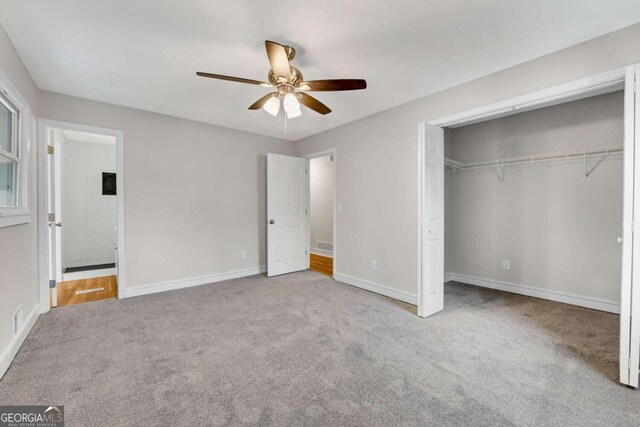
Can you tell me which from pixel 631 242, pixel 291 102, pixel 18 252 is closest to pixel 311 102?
pixel 291 102

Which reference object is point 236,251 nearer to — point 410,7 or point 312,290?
point 312,290

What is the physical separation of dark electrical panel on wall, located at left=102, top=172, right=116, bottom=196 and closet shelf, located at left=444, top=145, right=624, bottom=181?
608 cm

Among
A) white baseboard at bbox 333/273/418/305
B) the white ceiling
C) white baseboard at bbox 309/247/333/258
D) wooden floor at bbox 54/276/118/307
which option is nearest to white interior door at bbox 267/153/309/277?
white baseboard at bbox 333/273/418/305

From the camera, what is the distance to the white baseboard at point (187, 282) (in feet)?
12.1

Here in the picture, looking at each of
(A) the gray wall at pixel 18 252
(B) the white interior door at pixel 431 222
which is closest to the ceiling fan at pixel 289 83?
(B) the white interior door at pixel 431 222

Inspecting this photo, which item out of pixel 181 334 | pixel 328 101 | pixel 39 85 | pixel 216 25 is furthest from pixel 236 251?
A: pixel 216 25

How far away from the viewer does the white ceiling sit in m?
1.84

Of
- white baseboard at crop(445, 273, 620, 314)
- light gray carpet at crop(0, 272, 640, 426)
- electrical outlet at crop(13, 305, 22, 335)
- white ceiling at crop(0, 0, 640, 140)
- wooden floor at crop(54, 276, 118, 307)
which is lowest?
light gray carpet at crop(0, 272, 640, 426)

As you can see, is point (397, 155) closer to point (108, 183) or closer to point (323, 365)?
point (323, 365)

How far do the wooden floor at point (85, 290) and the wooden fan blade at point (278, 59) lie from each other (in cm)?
362

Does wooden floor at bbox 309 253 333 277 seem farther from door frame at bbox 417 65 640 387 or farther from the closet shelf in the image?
the closet shelf

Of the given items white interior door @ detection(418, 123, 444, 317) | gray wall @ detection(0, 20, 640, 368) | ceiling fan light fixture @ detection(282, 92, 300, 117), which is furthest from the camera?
white interior door @ detection(418, 123, 444, 317)

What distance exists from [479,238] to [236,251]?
3.75 meters

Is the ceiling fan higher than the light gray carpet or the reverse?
higher
